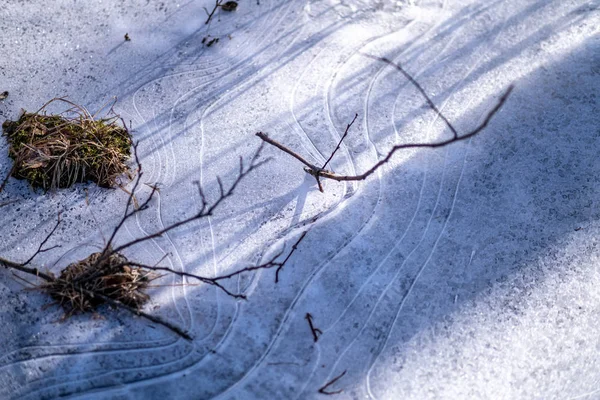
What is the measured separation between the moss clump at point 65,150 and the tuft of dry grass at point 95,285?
609mm

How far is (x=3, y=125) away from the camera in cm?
384

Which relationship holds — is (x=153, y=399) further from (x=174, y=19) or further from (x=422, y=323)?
(x=174, y=19)

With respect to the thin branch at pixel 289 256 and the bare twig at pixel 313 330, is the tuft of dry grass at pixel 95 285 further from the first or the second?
the bare twig at pixel 313 330

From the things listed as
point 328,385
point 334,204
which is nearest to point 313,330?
point 328,385

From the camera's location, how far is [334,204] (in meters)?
3.68

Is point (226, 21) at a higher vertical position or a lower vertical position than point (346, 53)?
higher

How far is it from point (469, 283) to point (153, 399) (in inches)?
71.1

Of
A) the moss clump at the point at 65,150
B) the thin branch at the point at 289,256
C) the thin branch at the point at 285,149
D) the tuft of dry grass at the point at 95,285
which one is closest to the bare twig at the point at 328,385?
the thin branch at the point at 289,256

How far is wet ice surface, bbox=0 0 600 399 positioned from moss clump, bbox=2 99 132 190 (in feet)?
0.33

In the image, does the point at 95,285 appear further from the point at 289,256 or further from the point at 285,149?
the point at 285,149

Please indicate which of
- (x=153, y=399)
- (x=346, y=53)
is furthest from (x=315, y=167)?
(x=153, y=399)

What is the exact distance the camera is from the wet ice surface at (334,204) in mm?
3178

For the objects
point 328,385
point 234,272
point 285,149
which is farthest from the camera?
point 285,149

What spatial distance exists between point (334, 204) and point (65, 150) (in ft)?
5.33
